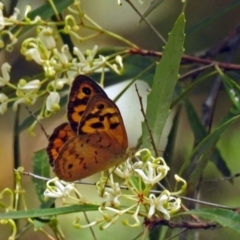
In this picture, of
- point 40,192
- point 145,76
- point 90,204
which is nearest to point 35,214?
point 90,204

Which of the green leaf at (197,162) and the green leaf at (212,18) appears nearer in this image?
the green leaf at (197,162)

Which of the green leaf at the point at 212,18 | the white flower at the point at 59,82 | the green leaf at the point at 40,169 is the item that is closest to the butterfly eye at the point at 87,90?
the white flower at the point at 59,82

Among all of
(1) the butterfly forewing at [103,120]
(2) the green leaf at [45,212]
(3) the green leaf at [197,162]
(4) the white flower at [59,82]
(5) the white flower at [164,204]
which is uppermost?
(4) the white flower at [59,82]

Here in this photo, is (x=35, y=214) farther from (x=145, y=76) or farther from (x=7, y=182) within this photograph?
(x=7, y=182)

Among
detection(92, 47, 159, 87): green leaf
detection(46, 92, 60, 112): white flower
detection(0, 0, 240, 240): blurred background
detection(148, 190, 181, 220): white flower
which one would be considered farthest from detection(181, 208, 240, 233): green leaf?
detection(0, 0, 240, 240): blurred background

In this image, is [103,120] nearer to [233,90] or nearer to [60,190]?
[60,190]

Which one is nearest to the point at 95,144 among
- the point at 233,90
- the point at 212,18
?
the point at 233,90

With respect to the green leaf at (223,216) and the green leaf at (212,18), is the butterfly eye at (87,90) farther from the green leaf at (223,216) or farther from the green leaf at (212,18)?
the green leaf at (212,18)
